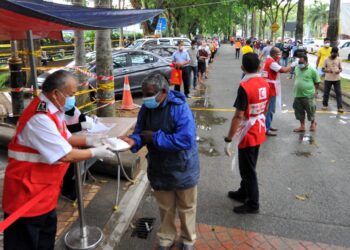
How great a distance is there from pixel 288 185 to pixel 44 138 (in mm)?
3802

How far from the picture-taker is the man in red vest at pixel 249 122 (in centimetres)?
395

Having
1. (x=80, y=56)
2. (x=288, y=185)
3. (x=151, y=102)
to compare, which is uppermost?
(x=80, y=56)

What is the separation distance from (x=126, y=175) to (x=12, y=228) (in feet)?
7.63

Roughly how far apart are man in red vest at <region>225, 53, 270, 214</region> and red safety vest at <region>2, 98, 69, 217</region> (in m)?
2.15

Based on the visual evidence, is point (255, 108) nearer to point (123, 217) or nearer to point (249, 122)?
point (249, 122)

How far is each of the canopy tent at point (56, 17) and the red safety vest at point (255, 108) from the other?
1.65 metres

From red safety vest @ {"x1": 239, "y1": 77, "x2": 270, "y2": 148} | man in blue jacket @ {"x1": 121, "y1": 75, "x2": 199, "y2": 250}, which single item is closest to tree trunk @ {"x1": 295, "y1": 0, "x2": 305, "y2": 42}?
red safety vest @ {"x1": 239, "y1": 77, "x2": 270, "y2": 148}

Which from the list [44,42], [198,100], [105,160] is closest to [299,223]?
[105,160]

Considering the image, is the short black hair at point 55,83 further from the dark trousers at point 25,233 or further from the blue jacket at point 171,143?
the dark trousers at point 25,233

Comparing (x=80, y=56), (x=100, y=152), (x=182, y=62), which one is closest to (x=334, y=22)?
(x=182, y=62)

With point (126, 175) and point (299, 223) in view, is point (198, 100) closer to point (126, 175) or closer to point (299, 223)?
point (126, 175)

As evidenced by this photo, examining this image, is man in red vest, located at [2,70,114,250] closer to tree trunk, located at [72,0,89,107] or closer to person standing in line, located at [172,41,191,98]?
tree trunk, located at [72,0,89,107]

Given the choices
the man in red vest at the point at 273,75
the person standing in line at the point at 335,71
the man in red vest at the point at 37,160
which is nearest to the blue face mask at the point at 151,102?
the man in red vest at the point at 37,160

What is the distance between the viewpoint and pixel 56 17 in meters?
2.96
